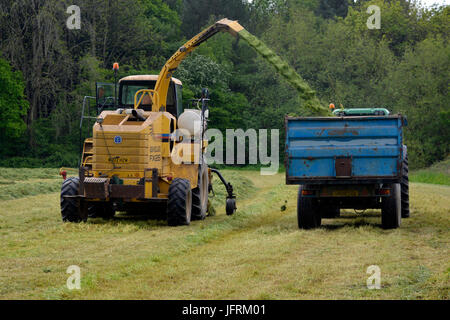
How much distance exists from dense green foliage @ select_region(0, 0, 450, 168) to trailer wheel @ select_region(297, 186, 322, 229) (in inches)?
1228

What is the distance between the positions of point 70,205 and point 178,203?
2.29 m

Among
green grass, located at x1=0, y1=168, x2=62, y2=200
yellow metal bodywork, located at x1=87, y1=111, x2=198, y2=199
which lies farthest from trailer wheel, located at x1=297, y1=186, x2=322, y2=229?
green grass, located at x1=0, y1=168, x2=62, y2=200

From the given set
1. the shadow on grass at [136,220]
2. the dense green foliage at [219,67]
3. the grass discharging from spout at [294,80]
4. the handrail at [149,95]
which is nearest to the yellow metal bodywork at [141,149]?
the handrail at [149,95]

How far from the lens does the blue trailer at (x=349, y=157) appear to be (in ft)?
44.0

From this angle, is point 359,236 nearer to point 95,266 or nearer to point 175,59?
point 95,266

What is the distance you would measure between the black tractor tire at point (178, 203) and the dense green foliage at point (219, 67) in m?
30.7

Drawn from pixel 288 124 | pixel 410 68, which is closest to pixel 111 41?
pixel 410 68

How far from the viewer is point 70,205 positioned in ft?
49.4

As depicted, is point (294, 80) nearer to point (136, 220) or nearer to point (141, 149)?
point (141, 149)

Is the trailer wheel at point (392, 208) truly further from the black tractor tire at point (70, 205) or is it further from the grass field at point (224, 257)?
the black tractor tire at point (70, 205)

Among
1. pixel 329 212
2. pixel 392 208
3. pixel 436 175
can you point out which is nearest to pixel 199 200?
pixel 329 212

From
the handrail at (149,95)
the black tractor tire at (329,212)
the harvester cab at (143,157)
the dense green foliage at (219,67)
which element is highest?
the dense green foliage at (219,67)

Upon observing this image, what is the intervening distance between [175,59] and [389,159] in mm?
5912

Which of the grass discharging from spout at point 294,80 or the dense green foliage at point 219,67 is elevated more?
the dense green foliage at point 219,67
